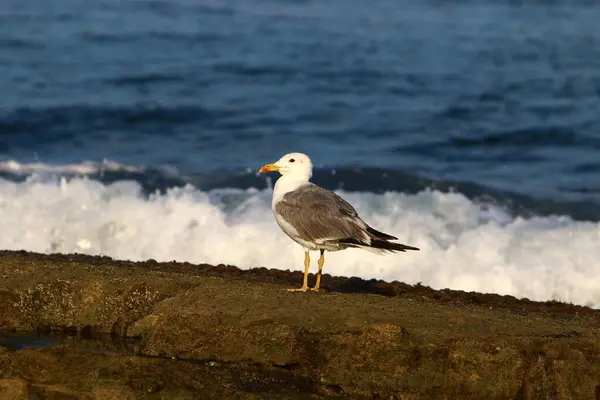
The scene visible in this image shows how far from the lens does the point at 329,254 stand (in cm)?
1045

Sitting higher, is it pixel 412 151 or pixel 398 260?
pixel 412 151

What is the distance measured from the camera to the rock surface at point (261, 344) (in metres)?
5.03

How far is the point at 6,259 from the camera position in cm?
683

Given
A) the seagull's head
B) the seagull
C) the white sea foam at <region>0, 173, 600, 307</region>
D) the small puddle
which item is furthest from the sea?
the small puddle

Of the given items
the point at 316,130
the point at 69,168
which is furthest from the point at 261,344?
the point at 316,130

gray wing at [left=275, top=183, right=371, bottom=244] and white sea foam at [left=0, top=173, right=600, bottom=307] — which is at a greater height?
white sea foam at [left=0, top=173, right=600, bottom=307]

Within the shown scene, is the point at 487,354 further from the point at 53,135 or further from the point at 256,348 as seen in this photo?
the point at 53,135

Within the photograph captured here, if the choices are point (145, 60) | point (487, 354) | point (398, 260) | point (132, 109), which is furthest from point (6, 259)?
point (145, 60)

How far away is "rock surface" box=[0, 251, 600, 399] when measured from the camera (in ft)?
16.5

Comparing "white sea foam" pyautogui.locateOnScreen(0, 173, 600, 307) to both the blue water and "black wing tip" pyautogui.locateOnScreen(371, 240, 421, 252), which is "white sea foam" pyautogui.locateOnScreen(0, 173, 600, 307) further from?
"black wing tip" pyautogui.locateOnScreen(371, 240, 421, 252)

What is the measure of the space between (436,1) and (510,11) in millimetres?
1610

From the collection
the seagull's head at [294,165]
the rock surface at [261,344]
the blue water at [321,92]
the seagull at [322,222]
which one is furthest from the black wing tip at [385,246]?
the blue water at [321,92]

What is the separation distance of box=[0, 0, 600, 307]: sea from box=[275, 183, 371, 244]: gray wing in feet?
11.2

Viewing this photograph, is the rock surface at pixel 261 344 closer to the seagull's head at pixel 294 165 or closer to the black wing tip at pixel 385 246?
the black wing tip at pixel 385 246
